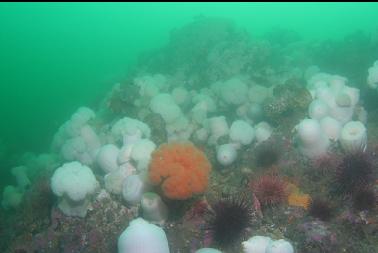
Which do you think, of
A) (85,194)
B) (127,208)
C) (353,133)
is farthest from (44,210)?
(353,133)

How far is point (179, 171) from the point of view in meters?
6.29

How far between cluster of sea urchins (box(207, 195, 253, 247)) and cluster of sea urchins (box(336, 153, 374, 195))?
1.89 meters

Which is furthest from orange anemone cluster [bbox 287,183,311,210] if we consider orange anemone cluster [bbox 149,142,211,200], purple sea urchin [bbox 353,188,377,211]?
orange anemone cluster [bbox 149,142,211,200]

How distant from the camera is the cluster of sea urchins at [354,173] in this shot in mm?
5898

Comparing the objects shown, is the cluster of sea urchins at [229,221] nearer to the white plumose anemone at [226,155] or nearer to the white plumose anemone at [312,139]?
the white plumose anemone at [226,155]

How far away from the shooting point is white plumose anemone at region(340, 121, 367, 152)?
7582mm

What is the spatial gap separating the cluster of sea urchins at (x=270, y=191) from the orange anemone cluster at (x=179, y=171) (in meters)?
1.06

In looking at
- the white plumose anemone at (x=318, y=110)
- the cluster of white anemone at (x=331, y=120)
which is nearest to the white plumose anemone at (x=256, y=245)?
the cluster of white anemone at (x=331, y=120)

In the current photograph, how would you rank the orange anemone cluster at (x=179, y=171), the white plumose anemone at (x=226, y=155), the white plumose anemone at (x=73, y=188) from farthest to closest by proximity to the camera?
the white plumose anemone at (x=226, y=155)
the white plumose anemone at (x=73, y=188)
the orange anemone cluster at (x=179, y=171)

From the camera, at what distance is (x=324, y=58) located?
16.0 metres

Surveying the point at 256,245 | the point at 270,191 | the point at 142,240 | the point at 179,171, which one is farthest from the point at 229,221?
the point at 142,240

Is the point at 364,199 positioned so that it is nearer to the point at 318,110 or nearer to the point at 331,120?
the point at 331,120

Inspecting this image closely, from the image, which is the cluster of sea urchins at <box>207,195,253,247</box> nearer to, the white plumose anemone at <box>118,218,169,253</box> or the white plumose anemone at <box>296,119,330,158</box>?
the white plumose anemone at <box>118,218,169,253</box>

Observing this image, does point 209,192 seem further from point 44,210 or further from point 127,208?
point 44,210
